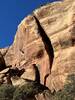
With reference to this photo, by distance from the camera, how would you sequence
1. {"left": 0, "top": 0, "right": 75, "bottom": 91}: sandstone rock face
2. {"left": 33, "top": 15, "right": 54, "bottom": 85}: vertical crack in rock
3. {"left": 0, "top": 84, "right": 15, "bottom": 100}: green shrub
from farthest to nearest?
{"left": 33, "top": 15, "right": 54, "bottom": 85}: vertical crack in rock, {"left": 0, "top": 84, "right": 15, "bottom": 100}: green shrub, {"left": 0, "top": 0, "right": 75, "bottom": 91}: sandstone rock face

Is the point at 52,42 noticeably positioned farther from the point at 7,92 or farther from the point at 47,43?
the point at 7,92

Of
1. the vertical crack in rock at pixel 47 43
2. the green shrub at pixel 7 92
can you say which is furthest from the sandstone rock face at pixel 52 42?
the green shrub at pixel 7 92

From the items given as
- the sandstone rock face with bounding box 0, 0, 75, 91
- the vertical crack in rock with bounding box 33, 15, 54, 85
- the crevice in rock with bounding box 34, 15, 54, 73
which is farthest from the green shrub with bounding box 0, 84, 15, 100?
the crevice in rock with bounding box 34, 15, 54, 73

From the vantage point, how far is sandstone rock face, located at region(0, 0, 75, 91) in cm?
6316

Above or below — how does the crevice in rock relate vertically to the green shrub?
above

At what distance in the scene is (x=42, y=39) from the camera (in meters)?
69.4

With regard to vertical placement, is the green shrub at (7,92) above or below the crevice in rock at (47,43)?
below

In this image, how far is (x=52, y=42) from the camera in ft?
216

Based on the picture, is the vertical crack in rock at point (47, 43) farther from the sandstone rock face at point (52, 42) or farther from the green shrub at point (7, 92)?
the green shrub at point (7, 92)

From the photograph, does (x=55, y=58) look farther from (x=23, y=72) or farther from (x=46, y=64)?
(x=23, y=72)

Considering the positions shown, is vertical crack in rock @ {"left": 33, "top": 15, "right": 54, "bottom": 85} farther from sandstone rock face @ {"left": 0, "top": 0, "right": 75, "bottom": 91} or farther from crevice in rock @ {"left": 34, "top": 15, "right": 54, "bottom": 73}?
sandstone rock face @ {"left": 0, "top": 0, "right": 75, "bottom": 91}

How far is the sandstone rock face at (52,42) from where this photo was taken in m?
63.2

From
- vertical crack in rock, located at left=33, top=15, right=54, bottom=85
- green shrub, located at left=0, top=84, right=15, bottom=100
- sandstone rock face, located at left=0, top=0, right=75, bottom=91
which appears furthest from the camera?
vertical crack in rock, located at left=33, top=15, right=54, bottom=85

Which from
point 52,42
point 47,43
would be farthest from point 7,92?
point 52,42
